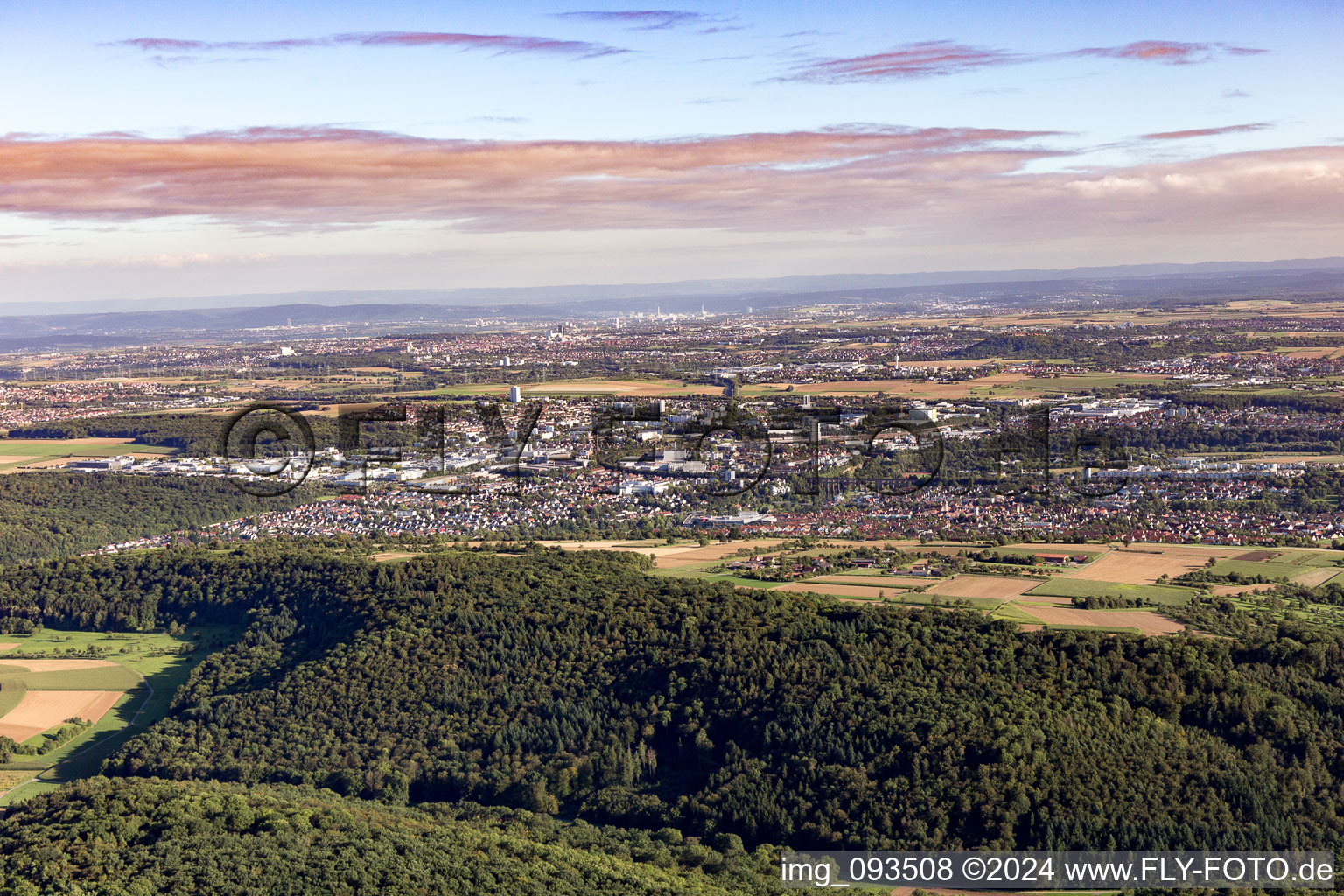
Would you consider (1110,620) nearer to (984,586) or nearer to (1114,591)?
(1114,591)

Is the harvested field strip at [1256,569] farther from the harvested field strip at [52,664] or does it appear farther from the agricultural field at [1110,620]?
the harvested field strip at [52,664]

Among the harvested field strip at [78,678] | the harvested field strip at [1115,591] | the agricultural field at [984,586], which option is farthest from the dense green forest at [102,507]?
the harvested field strip at [1115,591]

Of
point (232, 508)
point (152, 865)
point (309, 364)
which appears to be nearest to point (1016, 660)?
point (152, 865)

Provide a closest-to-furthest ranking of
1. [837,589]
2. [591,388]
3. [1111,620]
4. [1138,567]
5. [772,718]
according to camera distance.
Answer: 1. [772,718]
2. [1111,620]
3. [837,589]
4. [1138,567]
5. [591,388]

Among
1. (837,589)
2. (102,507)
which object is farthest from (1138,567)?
(102,507)

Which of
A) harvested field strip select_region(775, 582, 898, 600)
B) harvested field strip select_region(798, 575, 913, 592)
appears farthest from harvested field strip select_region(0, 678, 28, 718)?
harvested field strip select_region(798, 575, 913, 592)
